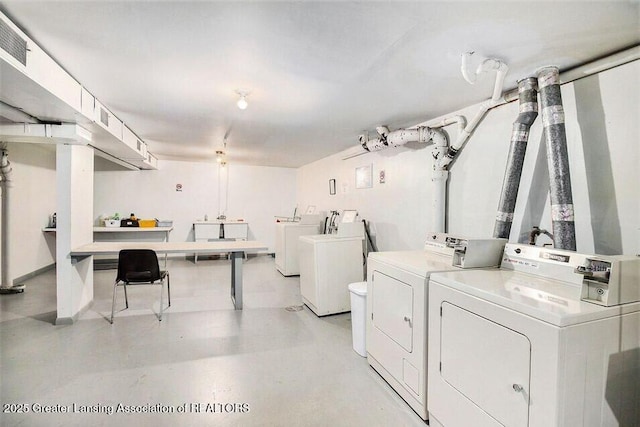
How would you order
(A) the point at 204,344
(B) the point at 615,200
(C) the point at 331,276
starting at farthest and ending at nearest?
(C) the point at 331,276, (A) the point at 204,344, (B) the point at 615,200

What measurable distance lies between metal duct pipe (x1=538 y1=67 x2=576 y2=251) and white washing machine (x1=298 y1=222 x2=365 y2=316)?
2139 mm

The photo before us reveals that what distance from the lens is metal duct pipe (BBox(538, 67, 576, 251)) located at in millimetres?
1800

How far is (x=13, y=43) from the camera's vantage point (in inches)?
65.3

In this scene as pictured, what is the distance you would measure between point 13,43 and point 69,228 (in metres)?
2.17

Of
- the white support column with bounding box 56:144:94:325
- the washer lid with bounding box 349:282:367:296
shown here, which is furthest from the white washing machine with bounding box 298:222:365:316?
the white support column with bounding box 56:144:94:325

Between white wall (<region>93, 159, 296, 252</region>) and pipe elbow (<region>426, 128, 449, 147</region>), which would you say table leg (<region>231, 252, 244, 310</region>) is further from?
white wall (<region>93, 159, 296, 252</region>)

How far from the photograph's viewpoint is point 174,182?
669cm

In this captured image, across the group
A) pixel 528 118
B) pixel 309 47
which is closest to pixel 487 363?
pixel 528 118

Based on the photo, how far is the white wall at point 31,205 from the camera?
4.40 metres

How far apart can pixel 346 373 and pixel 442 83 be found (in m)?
2.49

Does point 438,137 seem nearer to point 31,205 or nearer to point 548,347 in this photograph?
point 548,347

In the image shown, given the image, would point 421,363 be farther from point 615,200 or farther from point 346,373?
point 615,200

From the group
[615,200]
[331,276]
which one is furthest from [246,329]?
[615,200]

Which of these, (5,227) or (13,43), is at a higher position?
(13,43)
